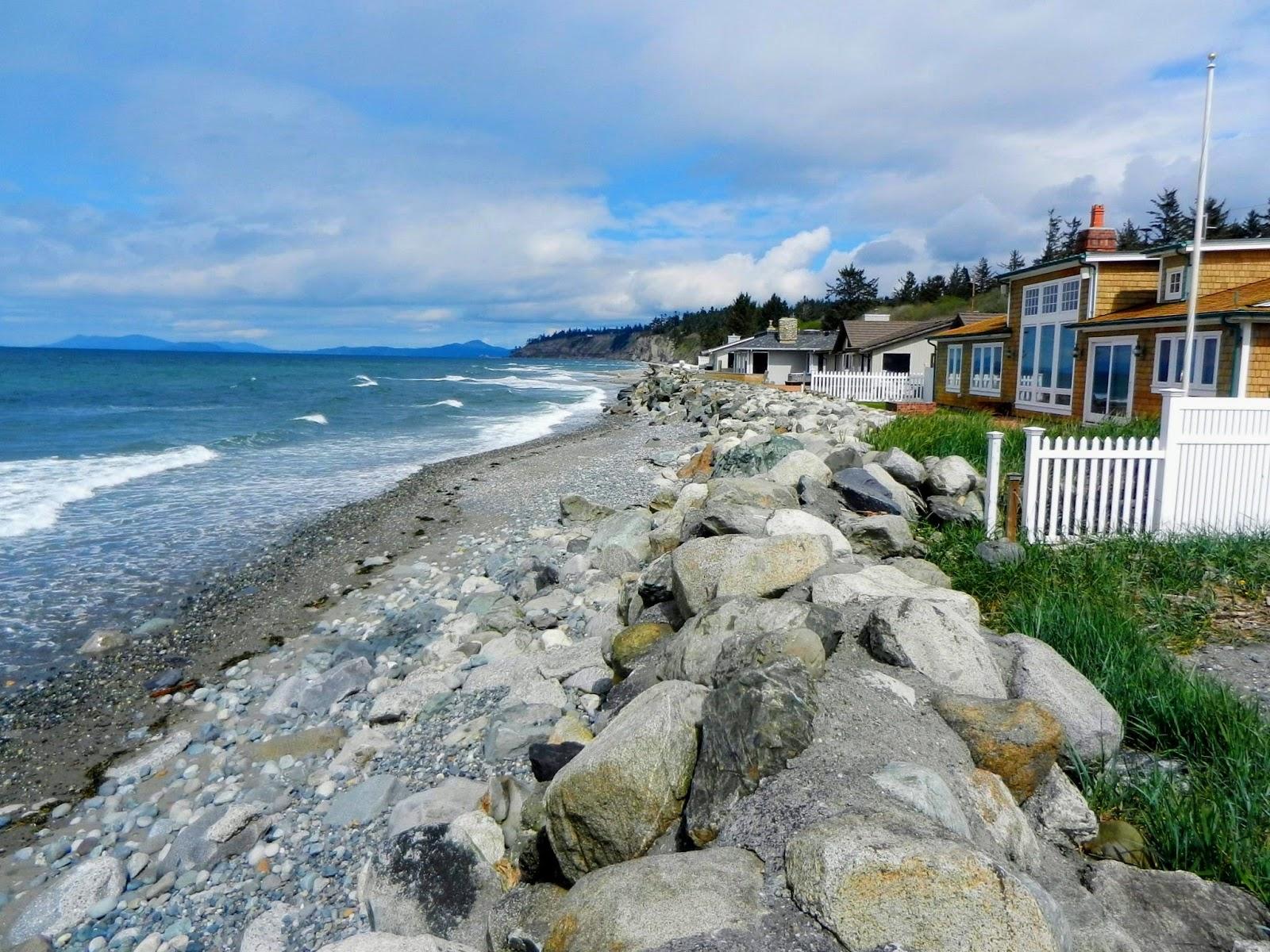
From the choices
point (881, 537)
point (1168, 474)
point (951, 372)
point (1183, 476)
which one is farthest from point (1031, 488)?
point (951, 372)

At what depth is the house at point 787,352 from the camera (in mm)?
54906

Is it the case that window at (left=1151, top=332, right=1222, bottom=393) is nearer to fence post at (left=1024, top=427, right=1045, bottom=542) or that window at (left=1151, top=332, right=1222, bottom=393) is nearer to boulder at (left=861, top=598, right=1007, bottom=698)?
fence post at (left=1024, top=427, right=1045, bottom=542)

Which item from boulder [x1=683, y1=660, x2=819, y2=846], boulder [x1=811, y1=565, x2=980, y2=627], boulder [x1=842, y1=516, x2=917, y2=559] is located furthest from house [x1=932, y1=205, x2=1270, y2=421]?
boulder [x1=683, y1=660, x2=819, y2=846]

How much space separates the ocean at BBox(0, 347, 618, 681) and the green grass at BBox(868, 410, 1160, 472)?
11.2 metres

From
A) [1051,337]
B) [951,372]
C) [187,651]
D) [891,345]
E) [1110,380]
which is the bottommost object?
[187,651]

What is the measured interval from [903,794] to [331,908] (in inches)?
138

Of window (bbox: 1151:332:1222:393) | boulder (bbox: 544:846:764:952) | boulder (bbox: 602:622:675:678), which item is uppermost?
window (bbox: 1151:332:1222:393)

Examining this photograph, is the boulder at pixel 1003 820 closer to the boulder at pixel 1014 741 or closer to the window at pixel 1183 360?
the boulder at pixel 1014 741

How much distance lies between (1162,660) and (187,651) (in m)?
10.2

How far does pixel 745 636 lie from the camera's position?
486 cm

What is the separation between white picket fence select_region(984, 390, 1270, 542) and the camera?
8406mm

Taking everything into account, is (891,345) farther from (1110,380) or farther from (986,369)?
(1110,380)

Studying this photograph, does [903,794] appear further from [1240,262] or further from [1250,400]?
[1240,262]

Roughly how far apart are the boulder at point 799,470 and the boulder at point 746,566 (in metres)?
3.81
